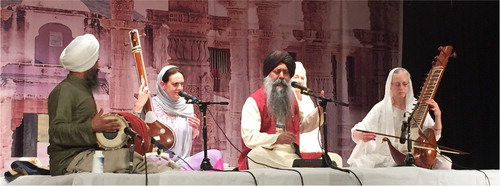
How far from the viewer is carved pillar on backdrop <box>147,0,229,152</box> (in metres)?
8.12

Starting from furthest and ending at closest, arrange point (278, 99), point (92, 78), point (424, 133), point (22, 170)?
point (424, 133) → point (278, 99) → point (92, 78) → point (22, 170)

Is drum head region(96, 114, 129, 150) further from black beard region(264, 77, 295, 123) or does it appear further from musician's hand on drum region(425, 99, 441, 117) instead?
musician's hand on drum region(425, 99, 441, 117)

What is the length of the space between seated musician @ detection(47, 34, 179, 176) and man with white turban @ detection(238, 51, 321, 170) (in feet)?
3.54

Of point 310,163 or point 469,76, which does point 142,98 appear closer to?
point 310,163

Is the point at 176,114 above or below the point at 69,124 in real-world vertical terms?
below

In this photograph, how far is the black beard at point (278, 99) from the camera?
6113 mm

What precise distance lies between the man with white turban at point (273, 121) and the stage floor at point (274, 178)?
80 cm

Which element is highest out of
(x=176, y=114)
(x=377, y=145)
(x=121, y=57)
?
(x=121, y=57)

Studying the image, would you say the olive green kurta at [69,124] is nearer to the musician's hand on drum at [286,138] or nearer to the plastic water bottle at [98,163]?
the plastic water bottle at [98,163]

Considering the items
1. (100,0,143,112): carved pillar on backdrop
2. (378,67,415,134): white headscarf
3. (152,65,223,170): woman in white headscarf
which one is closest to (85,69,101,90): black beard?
(152,65,223,170): woman in white headscarf

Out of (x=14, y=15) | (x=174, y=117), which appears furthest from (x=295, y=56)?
(x=14, y=15)

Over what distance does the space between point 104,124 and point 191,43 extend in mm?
3562

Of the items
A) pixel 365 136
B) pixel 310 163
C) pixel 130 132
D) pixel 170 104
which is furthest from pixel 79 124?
pixel 365 136

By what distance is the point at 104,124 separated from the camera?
15.6 ft
